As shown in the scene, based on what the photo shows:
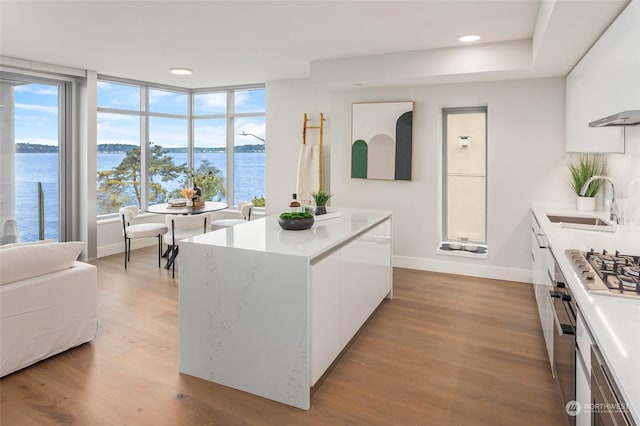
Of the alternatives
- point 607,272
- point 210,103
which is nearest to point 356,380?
point 607,272

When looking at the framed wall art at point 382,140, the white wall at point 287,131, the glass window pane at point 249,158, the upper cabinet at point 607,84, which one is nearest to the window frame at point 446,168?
the framed wall art at point 382,140

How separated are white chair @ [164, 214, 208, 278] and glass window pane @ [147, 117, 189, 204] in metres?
1.64

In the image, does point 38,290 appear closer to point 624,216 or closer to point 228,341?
point 228,341

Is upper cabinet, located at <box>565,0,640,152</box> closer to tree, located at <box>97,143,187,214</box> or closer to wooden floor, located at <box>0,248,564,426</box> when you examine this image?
wooden floor, located at <box>0,248,564,426</box>

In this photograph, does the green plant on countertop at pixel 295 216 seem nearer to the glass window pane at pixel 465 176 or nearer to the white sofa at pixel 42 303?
the white sofa at pixel 42 303

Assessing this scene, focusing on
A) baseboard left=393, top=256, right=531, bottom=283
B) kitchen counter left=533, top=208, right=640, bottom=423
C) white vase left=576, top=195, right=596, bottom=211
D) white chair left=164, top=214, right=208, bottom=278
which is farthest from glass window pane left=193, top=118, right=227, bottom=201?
kitchen counter left=533, top=208, right=640, bottom=423

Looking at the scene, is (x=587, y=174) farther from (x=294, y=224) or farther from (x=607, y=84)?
(x=294, y=224)

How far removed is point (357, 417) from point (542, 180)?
3.57 metres

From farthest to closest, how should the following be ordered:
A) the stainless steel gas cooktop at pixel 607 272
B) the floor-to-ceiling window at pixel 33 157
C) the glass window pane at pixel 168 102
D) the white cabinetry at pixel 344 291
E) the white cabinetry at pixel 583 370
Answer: the glass window pane at pixel 168 102 < the floor-to-ceiling window at pixel 33 157 < the white cabinetry at pixel 344 291 < the stainless steel gas cooktop at pixel 607 272 < the white cabinetry at pixel 583 370

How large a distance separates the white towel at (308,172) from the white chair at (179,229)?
1426mm

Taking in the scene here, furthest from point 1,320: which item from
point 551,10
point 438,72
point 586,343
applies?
point 438,72

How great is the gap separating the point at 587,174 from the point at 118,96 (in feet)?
21.2

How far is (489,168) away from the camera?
186 inches

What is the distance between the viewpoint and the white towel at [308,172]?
5.88m
